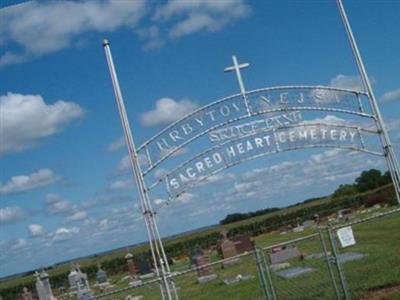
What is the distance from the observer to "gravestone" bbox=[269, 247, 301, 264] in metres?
18.2

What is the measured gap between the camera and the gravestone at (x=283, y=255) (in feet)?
59.8

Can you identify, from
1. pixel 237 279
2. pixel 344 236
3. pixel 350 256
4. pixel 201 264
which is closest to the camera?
pixel 344 236

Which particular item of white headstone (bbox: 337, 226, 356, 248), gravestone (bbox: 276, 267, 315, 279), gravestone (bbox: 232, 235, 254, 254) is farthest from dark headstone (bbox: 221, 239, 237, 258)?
white headstone (bbox: 337, 226, 356, 248)

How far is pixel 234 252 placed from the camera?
2578cm

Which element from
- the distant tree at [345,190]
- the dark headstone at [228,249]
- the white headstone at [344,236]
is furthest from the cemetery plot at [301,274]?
the distant tree at [345,190]

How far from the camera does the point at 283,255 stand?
1834 centimetres

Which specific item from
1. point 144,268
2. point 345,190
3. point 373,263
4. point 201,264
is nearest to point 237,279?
point 201,264

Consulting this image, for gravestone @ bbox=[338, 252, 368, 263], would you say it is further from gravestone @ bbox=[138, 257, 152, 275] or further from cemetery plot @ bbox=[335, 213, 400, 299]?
gravestone @ bbox=[138, 257, 152, 275]

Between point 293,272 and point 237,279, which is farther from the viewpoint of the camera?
point 237,279

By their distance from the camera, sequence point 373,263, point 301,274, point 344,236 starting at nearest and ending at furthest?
point 344,236 → point 373,263 → point 301,274

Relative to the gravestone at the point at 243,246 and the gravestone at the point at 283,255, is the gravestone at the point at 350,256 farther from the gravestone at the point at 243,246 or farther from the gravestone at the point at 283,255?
the gravestone at the point at 243,246

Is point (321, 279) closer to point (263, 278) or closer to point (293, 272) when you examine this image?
point (293, 272)

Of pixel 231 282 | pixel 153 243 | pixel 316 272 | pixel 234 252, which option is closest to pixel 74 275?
pixel 234 252

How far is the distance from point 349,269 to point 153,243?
5719mm
